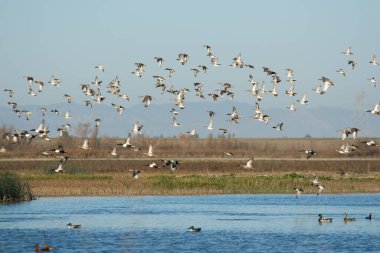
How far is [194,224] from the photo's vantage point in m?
44.9

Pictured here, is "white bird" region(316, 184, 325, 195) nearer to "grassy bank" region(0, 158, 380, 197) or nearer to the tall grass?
"grassy bank" region(0, 158, 380, 197)

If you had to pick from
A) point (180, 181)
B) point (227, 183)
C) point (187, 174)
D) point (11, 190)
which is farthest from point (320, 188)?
point (11, 190)

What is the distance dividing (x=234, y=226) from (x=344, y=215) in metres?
7.54

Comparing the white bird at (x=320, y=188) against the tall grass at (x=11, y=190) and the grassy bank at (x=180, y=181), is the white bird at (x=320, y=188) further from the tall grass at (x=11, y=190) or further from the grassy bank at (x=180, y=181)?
the tall grass at (x=11, y=190)

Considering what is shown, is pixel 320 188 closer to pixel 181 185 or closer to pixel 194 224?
pixel 181 185

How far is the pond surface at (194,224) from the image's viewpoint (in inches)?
1485

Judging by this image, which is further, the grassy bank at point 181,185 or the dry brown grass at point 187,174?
the dry brown grass at point 187,174

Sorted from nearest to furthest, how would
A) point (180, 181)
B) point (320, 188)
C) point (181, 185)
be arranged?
point (320, 188)
point (181, 185)
point (180, 181)

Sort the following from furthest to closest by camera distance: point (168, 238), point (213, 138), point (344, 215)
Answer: point (213, 138) < point (344, 215) < point (168, 238)

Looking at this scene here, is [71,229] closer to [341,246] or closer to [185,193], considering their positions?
[341,246]

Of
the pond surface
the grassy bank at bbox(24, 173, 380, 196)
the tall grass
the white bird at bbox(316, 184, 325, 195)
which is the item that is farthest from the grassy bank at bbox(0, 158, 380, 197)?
the tall grass

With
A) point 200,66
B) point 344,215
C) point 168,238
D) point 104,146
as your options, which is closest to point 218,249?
point 168,238

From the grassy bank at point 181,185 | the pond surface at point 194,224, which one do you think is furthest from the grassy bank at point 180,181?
the pond surface at point 194,224

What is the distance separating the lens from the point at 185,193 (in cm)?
6025
